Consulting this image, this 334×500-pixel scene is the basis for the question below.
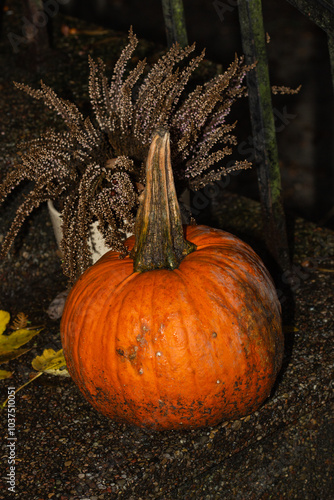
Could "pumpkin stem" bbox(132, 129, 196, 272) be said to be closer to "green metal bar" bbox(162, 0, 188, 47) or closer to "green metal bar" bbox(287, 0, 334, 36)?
"green metal bar" bbox(287, 0, 334, 36)

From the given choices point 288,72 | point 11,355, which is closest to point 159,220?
point 11,355

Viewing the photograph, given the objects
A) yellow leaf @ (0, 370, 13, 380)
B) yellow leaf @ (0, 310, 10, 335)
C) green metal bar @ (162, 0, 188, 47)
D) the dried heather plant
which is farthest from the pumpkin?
green metal bar @ (162, 0, 188, 47)

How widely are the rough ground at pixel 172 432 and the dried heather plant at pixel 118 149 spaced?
439 millimetres

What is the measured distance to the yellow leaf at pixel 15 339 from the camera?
90.0 inches

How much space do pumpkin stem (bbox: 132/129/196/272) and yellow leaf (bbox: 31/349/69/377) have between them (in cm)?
57

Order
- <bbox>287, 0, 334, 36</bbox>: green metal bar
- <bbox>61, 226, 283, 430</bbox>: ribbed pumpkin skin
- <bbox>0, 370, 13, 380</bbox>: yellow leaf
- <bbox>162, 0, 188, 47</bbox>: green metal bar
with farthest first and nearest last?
<bbox>162, 0, 188, 47</bbox>: green metal bar
<bbox>0, 370, 13, 380</bbox>: yellow leaf
<bbox>287, 0, 334, 36</bbox>: green metal bar
<bbox>61, 226, 283, 430</bbox>: ribbed pumpkin skin

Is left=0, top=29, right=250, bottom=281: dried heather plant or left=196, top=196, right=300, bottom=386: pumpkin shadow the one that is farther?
left=196, top=196, right=300, bottom=386: pumpkin shadow

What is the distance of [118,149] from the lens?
2.29m

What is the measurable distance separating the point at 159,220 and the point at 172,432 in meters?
0.66

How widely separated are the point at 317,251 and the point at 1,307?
1370 mm

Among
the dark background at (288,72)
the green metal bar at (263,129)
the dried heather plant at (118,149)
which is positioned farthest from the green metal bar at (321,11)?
the dark background at (288,72)

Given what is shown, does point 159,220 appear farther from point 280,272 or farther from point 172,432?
point 280,272

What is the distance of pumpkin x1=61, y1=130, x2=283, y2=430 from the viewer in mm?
1733

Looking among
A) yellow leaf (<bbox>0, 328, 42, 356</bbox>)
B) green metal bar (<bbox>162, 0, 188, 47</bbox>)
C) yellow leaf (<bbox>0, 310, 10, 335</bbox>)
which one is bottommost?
yellow leaf (<bbox>0, 328, 42, 356</bbox>)
